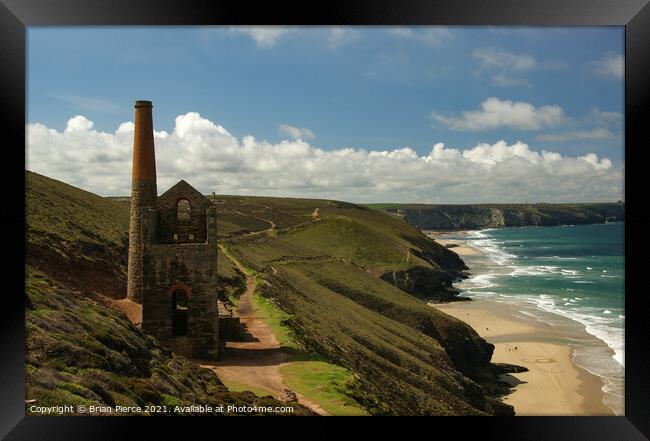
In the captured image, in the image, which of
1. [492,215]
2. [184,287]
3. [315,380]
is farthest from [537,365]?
[492,215]

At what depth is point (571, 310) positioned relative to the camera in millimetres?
46312

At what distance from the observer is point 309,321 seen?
77.2 ft

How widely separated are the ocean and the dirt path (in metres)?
9.28

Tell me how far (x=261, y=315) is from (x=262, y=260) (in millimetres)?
19103

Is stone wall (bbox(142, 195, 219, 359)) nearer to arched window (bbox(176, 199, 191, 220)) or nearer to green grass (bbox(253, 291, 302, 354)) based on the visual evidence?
arched window (bbox(176, 199, 191, 220))

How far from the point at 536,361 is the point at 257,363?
78.8 feet

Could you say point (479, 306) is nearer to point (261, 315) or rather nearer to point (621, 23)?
point (261, 315)

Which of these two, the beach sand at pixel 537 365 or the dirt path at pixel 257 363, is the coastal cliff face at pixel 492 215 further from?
the dirt path at pixel 257 363

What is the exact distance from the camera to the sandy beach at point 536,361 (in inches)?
995

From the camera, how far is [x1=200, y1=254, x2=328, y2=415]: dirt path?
14239 millimetres

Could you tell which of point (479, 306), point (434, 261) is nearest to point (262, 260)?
point (479, 306)

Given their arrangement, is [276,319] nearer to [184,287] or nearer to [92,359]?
[184,287]

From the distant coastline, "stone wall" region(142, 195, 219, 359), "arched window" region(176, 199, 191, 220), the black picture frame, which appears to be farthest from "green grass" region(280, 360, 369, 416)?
the distant coastline

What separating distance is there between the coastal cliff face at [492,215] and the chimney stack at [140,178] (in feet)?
421
